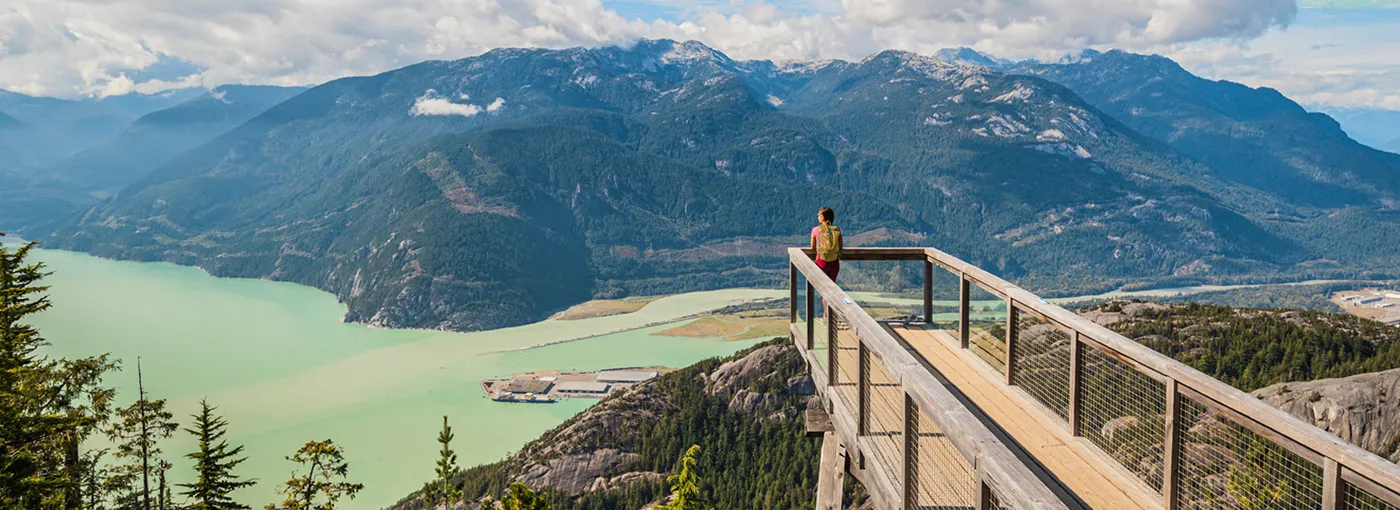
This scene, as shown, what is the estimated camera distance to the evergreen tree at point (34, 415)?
1262cm

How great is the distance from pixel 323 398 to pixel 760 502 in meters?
67.0

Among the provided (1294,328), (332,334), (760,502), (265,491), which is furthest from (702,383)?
(332,334)

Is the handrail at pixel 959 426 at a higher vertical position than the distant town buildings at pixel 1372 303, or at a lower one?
higher

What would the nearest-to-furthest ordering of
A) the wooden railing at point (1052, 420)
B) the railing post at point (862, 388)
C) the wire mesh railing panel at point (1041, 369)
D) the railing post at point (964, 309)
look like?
the wooden railing at point (1052, 420) → the railing post at point (862, 388) → the wire mesh railing panel at point (1041, 369) → the railing post at point (964, 309)

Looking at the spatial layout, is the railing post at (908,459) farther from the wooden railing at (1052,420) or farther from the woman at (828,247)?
the woman at (828,247)

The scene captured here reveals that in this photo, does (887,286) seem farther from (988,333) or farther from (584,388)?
(584,388)

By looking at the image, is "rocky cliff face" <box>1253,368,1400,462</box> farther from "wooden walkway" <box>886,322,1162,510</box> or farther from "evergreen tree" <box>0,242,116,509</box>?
"evergreen tree" <box>0,242,116,509</box>

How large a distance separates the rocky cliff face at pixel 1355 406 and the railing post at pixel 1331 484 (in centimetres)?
2371

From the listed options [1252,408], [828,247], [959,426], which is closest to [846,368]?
[828,247]

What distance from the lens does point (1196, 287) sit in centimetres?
19838

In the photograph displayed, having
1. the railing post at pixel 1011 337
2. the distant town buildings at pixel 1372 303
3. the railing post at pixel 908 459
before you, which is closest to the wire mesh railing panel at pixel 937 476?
the railing post at pixel 908 459

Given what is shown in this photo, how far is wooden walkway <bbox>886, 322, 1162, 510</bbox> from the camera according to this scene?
489cm

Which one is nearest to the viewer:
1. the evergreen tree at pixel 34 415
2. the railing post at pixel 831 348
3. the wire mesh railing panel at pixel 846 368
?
the wire mesh railing panel at pixel 846 368

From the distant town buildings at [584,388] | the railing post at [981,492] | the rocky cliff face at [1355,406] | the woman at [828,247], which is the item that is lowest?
the distant town buildings at [584,388]
